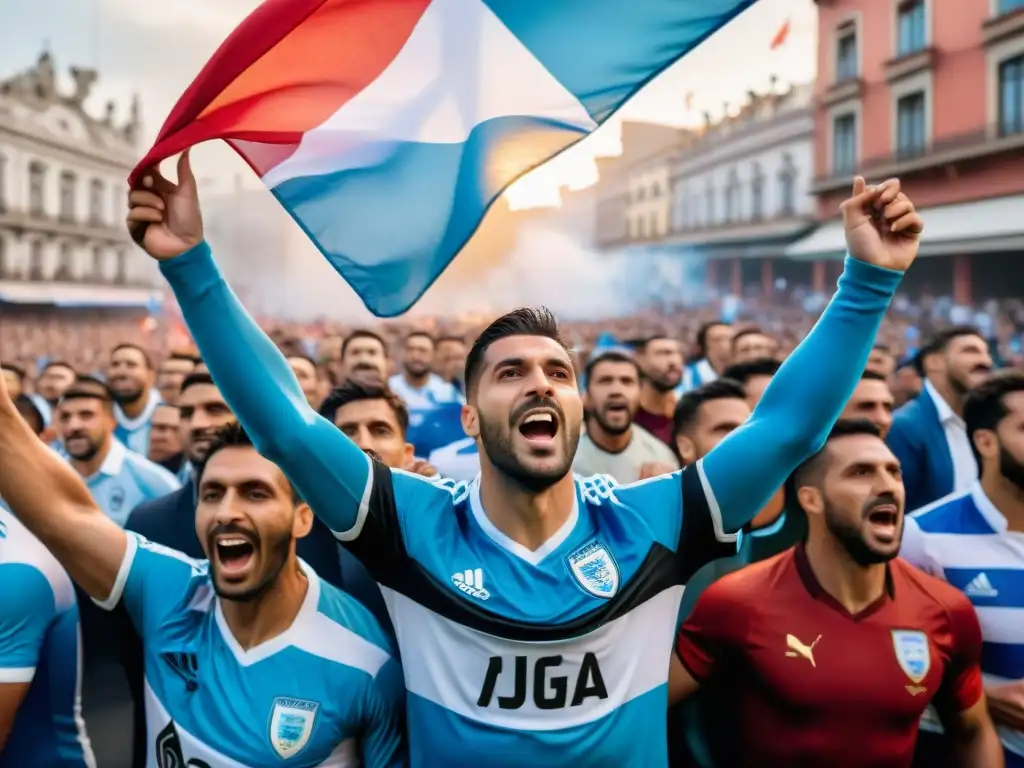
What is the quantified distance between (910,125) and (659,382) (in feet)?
47.8

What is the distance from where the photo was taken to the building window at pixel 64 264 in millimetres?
26844

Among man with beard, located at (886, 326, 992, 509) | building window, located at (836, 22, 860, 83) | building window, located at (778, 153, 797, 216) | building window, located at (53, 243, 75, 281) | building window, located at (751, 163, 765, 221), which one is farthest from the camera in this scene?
building window, located at (53, 243, 75, 281)

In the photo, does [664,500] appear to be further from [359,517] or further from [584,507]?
[359,517]

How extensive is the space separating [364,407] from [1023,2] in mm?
16014

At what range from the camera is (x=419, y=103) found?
257 cm

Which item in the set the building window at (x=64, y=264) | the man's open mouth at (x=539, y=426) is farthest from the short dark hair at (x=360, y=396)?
the building window at (x=64, y=264)

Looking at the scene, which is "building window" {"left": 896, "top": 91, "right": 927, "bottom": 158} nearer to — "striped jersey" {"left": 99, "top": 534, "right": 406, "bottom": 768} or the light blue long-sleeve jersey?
the light blue long-sleeve jersey

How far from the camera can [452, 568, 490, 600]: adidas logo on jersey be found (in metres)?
1.94

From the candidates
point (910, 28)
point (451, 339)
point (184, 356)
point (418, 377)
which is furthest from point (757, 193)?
point (184, 356)

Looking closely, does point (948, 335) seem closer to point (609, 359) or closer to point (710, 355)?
point (609, 359)

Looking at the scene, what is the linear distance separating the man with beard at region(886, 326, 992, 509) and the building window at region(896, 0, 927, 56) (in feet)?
47.7

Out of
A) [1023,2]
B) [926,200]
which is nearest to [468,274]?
[926,200]

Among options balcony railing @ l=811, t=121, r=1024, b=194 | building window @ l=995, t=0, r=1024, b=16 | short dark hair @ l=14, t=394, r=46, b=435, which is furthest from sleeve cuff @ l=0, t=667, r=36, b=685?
building window @ l=995, t=0, r=1024, b=16

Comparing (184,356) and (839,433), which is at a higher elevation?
(184,356)
